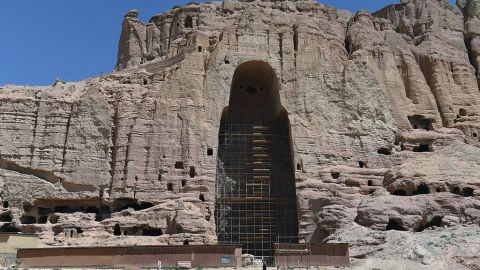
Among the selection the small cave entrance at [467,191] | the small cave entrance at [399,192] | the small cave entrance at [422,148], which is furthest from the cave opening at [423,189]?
the small cave entrance at [422,148]

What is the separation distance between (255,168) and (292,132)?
292cm

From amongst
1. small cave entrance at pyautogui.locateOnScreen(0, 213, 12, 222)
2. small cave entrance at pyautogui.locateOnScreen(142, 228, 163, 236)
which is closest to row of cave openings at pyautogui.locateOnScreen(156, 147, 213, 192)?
small cave entrance at pyautogui.locateOnScreen(142, 228, 163, 236)

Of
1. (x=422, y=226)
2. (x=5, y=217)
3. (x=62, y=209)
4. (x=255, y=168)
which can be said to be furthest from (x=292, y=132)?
(x=5, y=217)

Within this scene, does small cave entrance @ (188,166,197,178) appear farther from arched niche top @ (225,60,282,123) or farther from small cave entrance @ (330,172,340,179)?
small cave entrance @ (330,172,340,179)

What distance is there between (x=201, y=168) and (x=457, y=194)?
488 inches

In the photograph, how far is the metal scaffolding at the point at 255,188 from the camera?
30078mm

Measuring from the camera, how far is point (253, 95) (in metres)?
35.2

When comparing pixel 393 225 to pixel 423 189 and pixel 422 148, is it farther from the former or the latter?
pixel 422 148

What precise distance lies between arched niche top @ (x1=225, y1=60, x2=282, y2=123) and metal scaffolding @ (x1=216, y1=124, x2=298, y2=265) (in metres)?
0.96

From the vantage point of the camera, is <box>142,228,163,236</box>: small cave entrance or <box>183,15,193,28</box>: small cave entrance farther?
<box>183,15,193,28</box>: small cave entrance

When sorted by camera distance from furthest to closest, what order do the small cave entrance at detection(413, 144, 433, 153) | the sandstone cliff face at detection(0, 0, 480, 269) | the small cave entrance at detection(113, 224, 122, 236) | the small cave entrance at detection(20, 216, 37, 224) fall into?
the small cave entrance at detection(413, 144, 433, 153) < the small cave entrance at detection(20, 216, 37, 224) < the small cave entrance at detection(113, 224, 122, 236) < the sandstone cliff face at detection(0, 0, 480, 269)

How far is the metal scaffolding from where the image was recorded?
98.7ft

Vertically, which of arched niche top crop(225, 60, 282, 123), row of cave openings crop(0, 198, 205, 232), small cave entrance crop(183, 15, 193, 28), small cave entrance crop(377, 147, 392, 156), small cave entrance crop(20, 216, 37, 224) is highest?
small cave entrance crop(183, 15, 193, 28)

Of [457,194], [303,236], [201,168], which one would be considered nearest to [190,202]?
[201,168]
